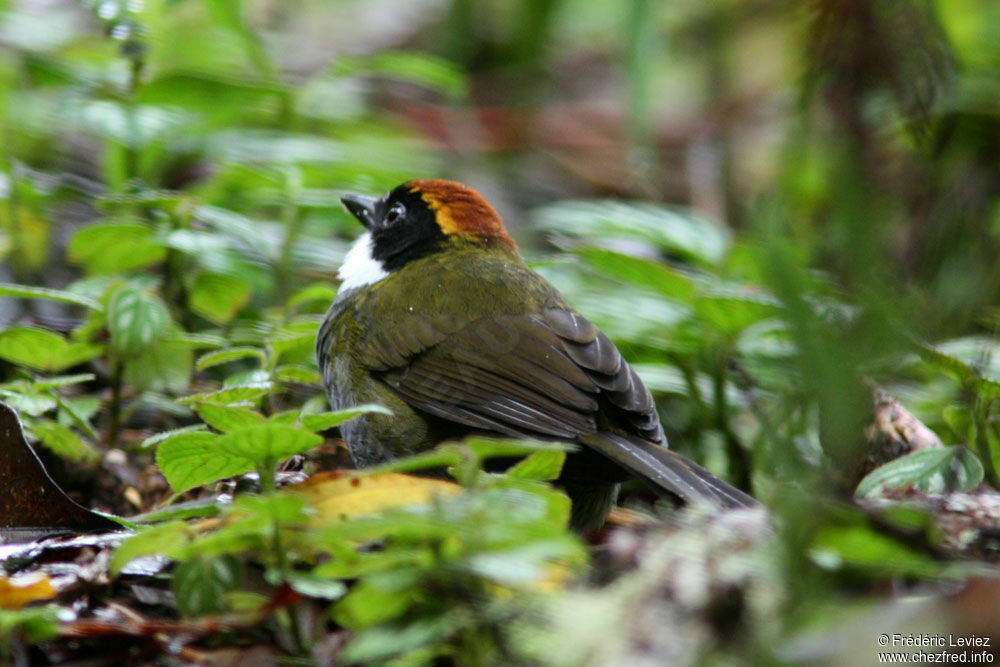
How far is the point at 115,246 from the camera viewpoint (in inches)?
141

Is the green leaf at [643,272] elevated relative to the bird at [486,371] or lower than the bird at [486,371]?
elevated

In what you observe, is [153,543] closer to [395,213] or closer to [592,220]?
[395,213]

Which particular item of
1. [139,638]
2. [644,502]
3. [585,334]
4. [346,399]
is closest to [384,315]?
[346,399]

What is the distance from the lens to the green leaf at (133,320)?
302 centimetres

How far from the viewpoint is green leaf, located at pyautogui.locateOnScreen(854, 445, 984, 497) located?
7.53 ft

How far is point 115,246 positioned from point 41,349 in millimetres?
673

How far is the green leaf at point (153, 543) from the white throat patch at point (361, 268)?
1796 millimetres

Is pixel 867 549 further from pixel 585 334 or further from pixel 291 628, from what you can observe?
pixel 585 334

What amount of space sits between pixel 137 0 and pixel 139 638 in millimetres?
2686

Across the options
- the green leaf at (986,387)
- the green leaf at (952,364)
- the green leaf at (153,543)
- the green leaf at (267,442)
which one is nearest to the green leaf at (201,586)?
the green leaf at (153,543)

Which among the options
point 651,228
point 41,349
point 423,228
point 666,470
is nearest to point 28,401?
point 41,349

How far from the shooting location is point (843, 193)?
53.1 inches

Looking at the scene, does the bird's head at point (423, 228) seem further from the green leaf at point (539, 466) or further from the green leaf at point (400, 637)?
the green leaf at point (400, 637)

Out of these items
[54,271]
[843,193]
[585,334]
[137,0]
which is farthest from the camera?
[54,271]
